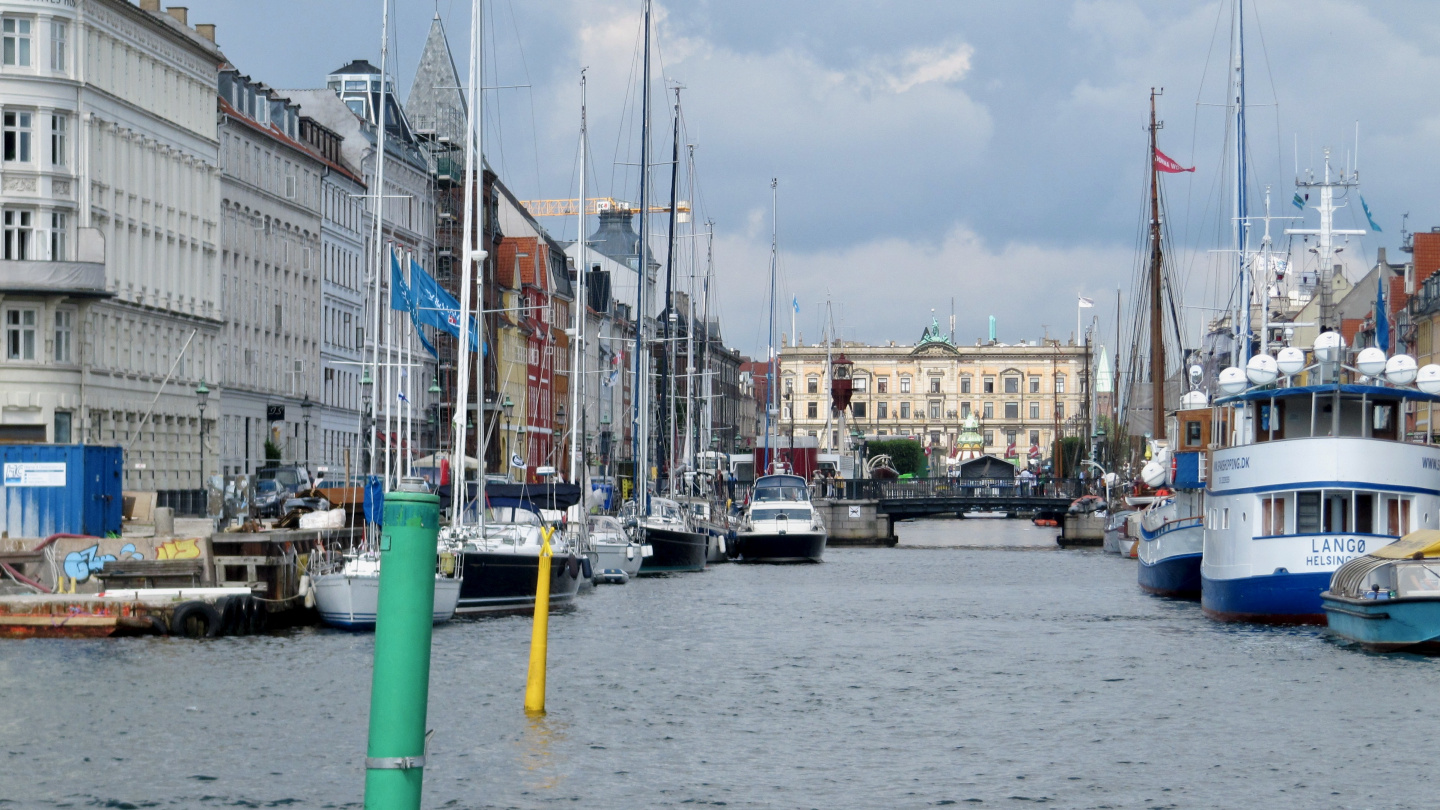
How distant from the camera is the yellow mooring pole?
104ft

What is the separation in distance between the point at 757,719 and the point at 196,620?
17.2 meters

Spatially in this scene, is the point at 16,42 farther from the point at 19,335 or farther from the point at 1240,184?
the point at 1240,184

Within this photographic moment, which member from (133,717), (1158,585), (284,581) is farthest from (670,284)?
(133,717)

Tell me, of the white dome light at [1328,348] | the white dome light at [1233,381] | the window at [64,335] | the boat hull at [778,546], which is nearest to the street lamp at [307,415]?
the boat hull at [778,546]

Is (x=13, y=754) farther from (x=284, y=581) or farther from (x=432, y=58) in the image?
(x=432, y=58)

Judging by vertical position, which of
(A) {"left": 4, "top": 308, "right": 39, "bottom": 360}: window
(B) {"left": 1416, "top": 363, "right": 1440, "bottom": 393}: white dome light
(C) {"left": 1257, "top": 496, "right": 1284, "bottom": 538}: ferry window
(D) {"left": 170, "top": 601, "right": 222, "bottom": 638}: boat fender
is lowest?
(D) {"left": 170, "top": 601, "right": 222, "bottom": 638}: boat fender

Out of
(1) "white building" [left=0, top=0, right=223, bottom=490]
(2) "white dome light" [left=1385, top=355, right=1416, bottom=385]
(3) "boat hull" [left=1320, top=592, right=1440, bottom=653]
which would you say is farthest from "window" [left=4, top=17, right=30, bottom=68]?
(3) "boat hull" [left=1320, top=592, right=1440, bottom=653]

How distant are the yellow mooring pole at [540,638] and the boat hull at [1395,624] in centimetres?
1908

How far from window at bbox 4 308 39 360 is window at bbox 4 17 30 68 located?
27.4ft

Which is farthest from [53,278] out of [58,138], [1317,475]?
[1317,475]

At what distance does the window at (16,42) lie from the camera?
73.4m

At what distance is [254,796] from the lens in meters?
26.1

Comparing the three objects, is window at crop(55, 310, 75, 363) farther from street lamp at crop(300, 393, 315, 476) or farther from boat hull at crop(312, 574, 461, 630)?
boat hull at crop(312, 574, 461, 630)

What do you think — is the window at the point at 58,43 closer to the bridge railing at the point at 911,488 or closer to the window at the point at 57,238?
the window at the point at 57,238
